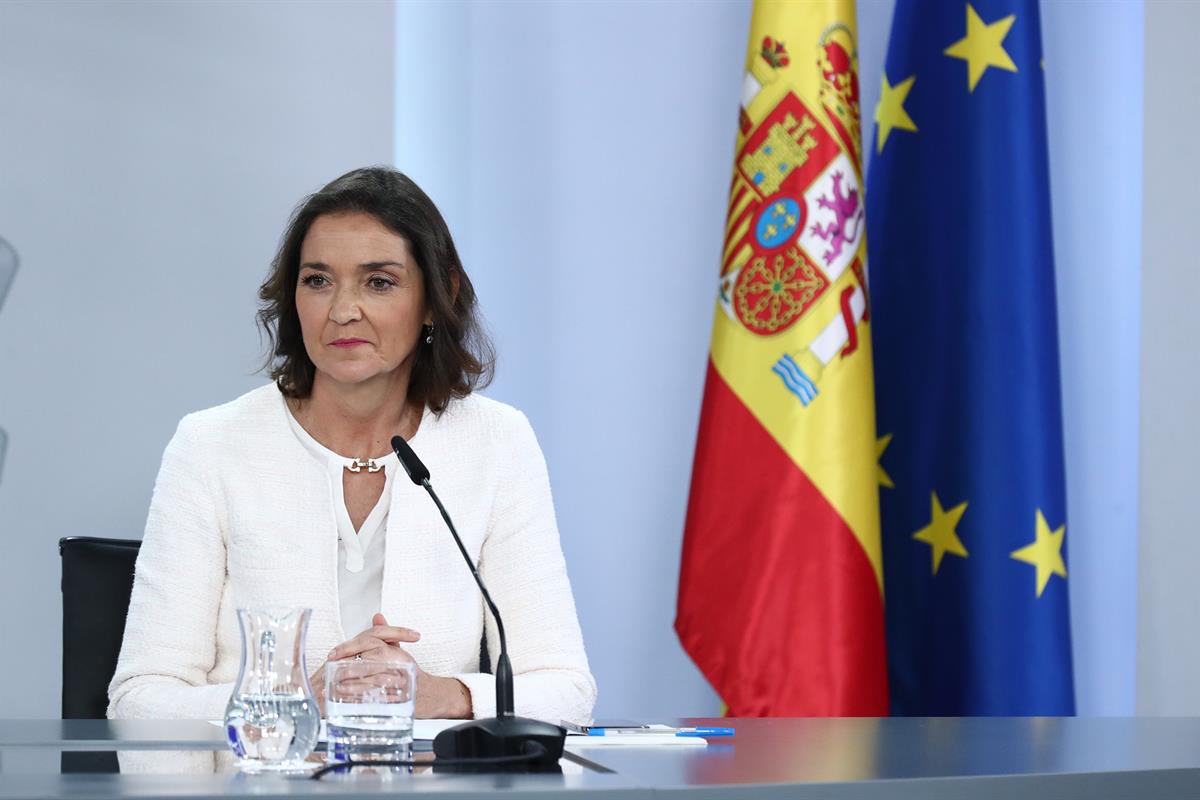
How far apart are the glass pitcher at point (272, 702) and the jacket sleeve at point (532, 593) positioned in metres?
0.71

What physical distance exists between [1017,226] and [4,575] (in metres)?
2.22

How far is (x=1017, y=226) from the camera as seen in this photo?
2779mm

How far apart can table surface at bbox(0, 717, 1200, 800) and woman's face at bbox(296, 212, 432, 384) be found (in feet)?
2.24

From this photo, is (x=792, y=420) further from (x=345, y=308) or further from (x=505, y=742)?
(x=505, y=742)

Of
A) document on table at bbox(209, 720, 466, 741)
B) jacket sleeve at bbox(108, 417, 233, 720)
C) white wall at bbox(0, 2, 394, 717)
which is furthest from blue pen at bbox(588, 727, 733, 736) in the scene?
white wall at bbox(0, 2, 394, 717)

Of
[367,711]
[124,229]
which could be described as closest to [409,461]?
[367,711]

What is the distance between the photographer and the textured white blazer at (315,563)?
1.85 meters

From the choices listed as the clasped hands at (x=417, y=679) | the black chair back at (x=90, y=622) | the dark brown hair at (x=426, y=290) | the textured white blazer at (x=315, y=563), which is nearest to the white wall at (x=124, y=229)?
the dark brown hair at (x=426, y=290)

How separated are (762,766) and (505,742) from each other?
0.79 feet

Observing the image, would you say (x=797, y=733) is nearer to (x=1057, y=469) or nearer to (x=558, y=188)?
(x=1057, y=469)

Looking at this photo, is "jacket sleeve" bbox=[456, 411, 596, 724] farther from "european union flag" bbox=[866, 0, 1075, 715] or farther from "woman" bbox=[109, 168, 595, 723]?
"european union flag" bbox=[866, 0, 1075, 715]

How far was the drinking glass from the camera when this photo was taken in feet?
3.86

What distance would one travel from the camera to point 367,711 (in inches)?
46.6

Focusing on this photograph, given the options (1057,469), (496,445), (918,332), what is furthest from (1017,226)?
(496,445)
